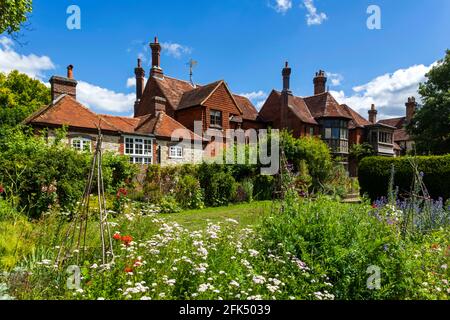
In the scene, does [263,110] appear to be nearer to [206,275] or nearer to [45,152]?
[45,152]

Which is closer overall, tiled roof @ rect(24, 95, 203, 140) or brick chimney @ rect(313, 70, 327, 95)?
tiled roof @ rect(24, 95, 203, 140)

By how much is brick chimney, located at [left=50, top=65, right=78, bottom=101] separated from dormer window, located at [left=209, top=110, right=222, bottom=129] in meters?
10.6

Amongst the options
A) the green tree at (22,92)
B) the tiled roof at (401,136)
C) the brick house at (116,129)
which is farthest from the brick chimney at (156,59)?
the tiled roof at (401,136)

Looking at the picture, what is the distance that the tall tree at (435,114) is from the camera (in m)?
25.1

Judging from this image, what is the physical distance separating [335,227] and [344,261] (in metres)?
0.65

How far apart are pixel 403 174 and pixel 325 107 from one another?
1958cm

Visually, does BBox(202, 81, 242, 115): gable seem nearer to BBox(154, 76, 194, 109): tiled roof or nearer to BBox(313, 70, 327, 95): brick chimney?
BBox(154, 76, 194, 109): tiled roof

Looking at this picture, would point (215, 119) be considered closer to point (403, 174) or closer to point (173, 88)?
point (173, 88)

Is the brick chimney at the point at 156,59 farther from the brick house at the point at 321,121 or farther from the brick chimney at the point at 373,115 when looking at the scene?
the brick chimney at the point at 373,115

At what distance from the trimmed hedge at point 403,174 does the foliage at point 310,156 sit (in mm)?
3421

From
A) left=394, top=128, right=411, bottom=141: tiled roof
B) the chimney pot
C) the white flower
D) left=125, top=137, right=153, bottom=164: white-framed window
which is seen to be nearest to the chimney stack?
left=125, top=137, right=153, bottom=164: white-framed window

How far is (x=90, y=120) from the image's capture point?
57.9 feet

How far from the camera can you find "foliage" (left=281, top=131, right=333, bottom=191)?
1797cm

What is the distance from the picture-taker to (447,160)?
12750 millimetres
